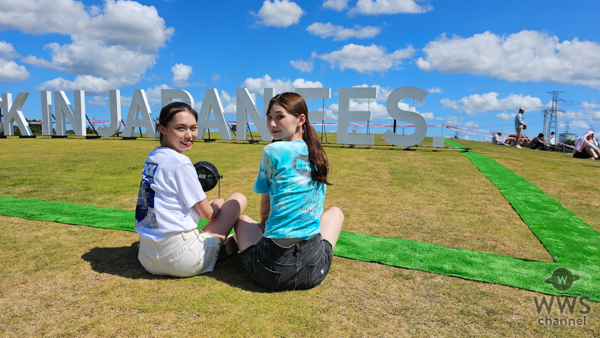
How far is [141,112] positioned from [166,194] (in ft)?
63.7

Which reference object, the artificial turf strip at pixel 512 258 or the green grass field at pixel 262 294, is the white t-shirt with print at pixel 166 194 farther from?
the artificial turf strip at pixel 512 258

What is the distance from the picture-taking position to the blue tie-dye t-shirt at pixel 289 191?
7.58 feet

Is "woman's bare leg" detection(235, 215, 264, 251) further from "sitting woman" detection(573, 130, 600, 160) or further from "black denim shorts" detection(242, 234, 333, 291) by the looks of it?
"sitting woman" detection(573, 130, 600, 160)

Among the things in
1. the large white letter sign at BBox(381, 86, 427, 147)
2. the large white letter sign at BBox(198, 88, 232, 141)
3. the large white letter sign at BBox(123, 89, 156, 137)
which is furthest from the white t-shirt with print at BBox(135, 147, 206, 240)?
the large white letter sign at BBox(123, 89, 156, 137)

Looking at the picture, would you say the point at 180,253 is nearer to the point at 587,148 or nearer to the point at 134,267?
the point at 134,267

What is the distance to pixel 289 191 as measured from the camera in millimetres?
2326

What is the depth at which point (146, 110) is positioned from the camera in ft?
63.2

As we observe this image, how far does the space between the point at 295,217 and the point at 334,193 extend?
3.92 m

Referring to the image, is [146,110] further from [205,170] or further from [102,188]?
[205,170]

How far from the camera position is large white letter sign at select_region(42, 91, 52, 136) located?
2149cm

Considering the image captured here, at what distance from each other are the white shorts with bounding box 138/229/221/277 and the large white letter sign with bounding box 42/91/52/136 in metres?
24.6

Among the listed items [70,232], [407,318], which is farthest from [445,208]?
[70,232]

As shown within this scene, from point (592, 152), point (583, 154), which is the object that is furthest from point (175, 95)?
point (592, 152)

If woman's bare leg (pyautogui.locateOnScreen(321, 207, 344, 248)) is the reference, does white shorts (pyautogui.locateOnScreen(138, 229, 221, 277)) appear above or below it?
below
